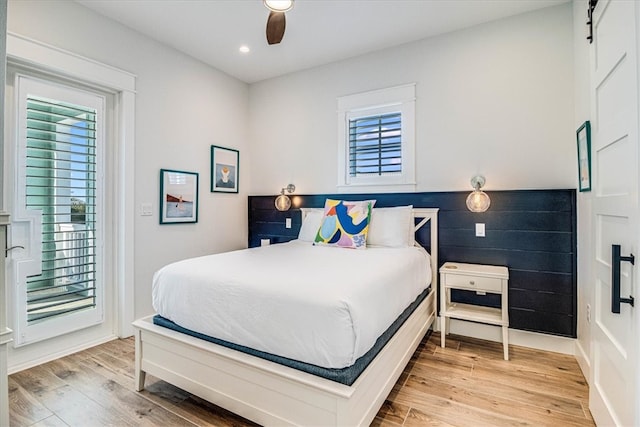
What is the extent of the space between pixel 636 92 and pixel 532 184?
5.55 ft

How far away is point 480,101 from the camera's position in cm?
304

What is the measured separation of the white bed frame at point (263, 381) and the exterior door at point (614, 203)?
103cm

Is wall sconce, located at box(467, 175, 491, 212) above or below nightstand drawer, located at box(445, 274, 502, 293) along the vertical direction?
above

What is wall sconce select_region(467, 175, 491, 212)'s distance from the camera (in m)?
2.86

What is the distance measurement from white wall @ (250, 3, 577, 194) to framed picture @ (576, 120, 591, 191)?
0.26m

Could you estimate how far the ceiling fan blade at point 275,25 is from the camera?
7.02 feet

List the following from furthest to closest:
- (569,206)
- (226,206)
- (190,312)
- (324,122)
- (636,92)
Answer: (226,206) < (324,122) < (569,206) < (190,312) < (636,92)

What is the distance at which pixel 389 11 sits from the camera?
284cm

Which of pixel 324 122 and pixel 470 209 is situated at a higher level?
pixel 324 122

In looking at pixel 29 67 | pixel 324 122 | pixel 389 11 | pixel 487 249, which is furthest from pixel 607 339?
pixel 29 67

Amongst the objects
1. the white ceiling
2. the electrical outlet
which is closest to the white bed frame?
the electrical outlet

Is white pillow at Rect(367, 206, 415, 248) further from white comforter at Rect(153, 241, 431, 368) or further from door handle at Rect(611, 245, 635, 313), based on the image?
door handle at Rect(611, 245, 635, 313)

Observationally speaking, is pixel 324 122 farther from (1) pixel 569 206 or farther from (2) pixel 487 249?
(1) pixel 569 206

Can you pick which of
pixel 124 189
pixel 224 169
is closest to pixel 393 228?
pixel 224 169
